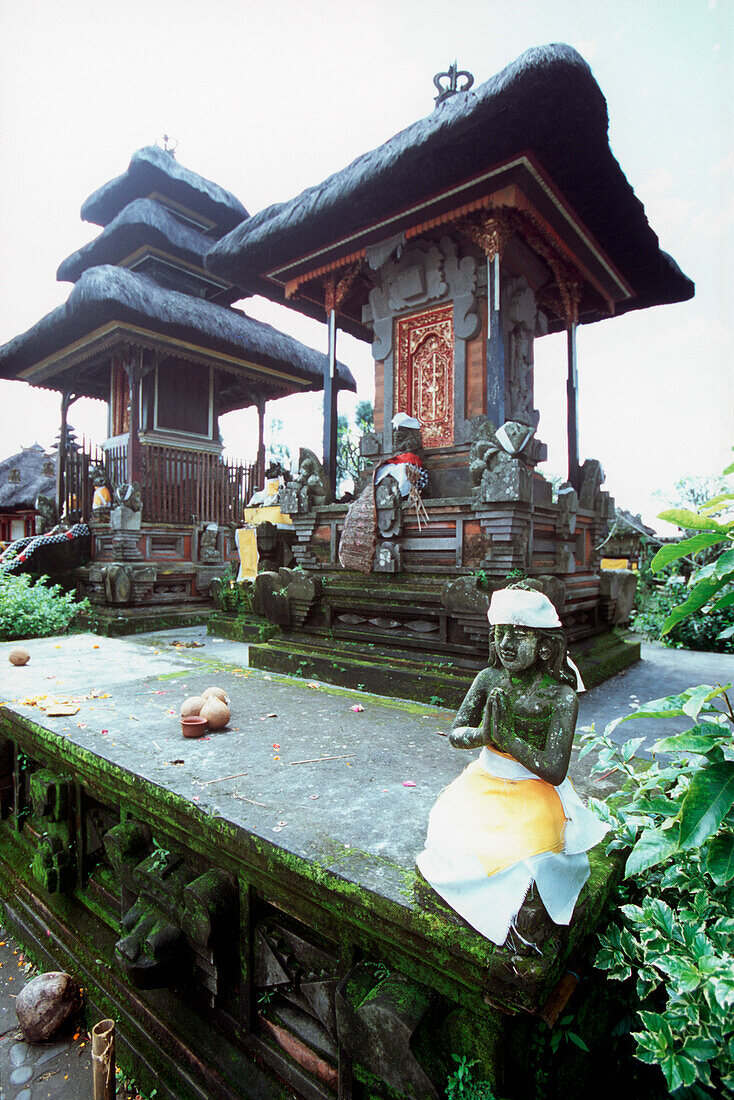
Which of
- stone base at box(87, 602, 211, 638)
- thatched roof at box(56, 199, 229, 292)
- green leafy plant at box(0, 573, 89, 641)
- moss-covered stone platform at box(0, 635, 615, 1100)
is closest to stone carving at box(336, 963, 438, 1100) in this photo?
moss-covered stone platform at box(0, 635, 615, 1100)

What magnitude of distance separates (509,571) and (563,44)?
4.16m

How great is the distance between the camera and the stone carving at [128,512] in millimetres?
9898

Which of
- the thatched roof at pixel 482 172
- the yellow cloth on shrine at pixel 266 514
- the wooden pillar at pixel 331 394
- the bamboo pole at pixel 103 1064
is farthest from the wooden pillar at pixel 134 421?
the bamboo pole at pixel 103 1064

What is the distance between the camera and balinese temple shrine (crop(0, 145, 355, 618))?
10023mm

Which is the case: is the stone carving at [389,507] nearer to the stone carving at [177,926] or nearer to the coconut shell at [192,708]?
the coconut shell at [192,708]

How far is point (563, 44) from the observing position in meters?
4.42

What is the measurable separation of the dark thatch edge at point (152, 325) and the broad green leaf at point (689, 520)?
32.8 ft

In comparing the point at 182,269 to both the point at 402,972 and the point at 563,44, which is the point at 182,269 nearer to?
the point at 563,44

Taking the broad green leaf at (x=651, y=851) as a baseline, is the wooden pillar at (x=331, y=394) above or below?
above

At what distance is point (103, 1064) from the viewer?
6.31ft

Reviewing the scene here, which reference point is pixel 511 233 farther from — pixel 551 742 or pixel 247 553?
pixel 551 742

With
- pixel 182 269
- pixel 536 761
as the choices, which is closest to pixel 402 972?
pixel 536 761

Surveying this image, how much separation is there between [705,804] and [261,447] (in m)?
12.7

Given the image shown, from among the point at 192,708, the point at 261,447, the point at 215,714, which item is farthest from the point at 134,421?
the point at 215,714
